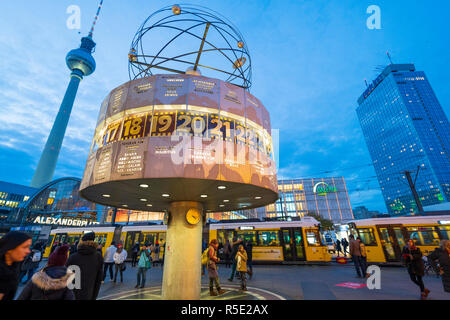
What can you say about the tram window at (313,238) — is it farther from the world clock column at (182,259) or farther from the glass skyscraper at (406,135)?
the glass skyscraper at (406,135)

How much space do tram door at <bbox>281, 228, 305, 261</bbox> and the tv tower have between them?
171901 mm

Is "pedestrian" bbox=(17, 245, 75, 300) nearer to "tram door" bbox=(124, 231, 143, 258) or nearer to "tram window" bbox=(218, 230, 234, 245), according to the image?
"tram window" bbox=(218, 230, 234, 245)

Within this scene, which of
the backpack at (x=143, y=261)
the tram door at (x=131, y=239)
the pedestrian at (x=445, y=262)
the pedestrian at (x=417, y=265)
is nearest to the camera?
the pedestrian at (x=445, y=262)

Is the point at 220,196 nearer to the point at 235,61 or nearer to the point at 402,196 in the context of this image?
the point at 235,61

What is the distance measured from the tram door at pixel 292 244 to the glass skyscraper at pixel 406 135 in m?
92.9

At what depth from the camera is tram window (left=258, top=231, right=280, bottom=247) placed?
60.0 feet

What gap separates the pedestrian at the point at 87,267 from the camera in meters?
4.19

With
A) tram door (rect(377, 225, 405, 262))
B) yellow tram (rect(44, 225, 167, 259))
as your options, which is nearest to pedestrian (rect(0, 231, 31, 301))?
yellow tram (rect(44, 225, 167, 259))

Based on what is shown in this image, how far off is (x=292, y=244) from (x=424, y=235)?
10105 millimetres

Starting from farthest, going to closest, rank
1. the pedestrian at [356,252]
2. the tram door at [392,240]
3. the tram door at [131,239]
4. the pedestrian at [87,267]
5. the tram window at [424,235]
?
the tram door at [131,239]
the tram door at [392,240]
the tram window at [424,235]
the pedestrian at [356,252]
the pedestrian at [87,267]

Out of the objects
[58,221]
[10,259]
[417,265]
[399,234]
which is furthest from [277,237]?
[58,221]

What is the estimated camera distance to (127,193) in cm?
865

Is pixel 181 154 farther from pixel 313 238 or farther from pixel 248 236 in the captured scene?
pixel 313 238

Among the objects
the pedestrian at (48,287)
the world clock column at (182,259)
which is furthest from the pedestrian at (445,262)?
the pedestrian at (48,287)
